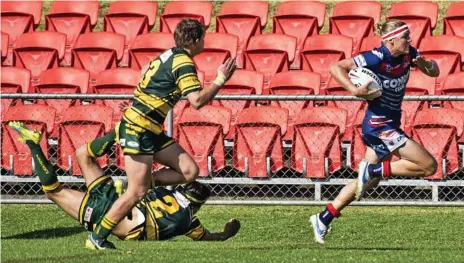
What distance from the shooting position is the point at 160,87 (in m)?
9.97

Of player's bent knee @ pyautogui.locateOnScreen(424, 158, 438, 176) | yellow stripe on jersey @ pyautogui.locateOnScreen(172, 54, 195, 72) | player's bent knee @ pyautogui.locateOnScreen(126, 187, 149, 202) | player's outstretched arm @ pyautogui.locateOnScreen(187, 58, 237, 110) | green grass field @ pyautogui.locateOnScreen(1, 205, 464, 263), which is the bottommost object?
green grass field @ pyautogui.locateOnScreen(1, 205, 464, 263)

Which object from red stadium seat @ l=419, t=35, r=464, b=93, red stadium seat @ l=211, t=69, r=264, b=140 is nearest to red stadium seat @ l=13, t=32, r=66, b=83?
red stadium seat @ l=211, t=69, r=264, b=140

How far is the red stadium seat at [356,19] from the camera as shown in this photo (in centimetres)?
1736

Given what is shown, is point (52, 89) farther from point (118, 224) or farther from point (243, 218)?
point (118, 224)

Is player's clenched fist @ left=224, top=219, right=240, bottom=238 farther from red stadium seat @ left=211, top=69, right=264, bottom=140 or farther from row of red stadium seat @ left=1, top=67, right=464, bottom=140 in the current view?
red stadium seat @ left=211, top=69, right=264, bottom=140

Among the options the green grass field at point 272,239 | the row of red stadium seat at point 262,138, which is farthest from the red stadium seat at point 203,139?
the green grass field at point 272,239

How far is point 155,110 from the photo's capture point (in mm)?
10055

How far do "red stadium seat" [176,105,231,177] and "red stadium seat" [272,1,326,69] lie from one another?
348 cm

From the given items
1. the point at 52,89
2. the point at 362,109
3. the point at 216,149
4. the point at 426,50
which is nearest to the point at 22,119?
the point at 52,89

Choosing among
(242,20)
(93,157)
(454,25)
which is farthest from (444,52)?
(93,157)

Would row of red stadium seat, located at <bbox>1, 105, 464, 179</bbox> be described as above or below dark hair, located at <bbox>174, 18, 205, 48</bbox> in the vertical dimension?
below

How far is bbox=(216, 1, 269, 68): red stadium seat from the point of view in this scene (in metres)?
17.7

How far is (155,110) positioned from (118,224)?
122cm

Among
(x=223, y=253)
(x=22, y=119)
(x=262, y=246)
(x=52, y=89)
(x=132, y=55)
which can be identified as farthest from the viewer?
(x=132, y=55)
